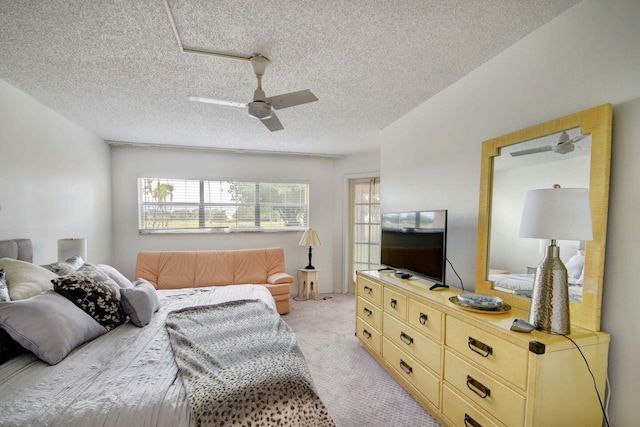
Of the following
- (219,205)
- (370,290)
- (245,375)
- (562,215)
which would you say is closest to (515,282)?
(562,215)

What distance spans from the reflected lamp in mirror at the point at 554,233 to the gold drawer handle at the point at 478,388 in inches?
17.5

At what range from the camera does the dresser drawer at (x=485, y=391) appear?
127cm

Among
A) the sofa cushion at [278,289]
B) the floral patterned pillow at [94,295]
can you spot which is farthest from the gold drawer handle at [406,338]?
the floral patterned pillow at [94,295]

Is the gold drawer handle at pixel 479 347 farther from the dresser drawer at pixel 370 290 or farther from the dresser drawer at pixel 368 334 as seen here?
the dresser drawer at pixel 368 334

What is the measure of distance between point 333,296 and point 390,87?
3564 millimetres

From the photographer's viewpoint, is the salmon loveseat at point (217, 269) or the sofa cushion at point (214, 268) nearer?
the salmon loveseat at point (217, 269)

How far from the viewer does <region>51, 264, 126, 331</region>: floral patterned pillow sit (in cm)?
174

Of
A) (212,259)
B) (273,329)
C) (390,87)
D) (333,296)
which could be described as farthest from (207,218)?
(390,87)

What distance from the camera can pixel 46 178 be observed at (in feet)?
8.77

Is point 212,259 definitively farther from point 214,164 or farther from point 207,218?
point 214,164

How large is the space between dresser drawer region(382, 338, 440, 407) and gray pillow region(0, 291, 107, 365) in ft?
7.22

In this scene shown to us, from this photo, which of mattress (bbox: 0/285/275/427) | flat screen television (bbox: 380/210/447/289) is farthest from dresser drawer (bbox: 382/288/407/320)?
mattress (bbox: 0/285/275/427)

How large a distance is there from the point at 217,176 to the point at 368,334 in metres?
3.40

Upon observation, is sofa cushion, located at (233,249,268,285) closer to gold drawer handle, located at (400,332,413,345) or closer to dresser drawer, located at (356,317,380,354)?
dresser drawer, located at (356,317,380,354)
